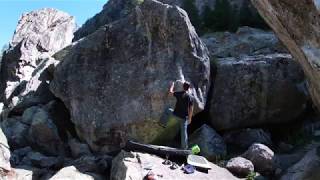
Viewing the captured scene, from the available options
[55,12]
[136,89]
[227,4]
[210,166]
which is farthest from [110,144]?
[55,12]

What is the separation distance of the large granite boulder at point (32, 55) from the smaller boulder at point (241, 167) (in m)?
10.6

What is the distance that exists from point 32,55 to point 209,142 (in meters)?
17.3

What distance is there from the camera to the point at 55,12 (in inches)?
1539

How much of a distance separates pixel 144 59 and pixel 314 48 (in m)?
10.8

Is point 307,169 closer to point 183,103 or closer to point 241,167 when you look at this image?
point 241,167

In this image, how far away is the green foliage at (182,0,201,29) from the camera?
33.4m

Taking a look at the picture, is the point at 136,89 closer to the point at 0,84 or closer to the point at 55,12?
the point at 0,84

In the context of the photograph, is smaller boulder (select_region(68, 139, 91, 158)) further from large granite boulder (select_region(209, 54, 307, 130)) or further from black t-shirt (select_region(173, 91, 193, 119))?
large granite boulder (select_region(209, 54, 307, 130))

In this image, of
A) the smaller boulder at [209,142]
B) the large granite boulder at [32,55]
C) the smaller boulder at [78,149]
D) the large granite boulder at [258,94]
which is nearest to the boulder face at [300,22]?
the smaller boulder at [209,142]

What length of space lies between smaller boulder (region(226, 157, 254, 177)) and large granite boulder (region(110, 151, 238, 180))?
28cm

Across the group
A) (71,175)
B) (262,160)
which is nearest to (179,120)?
(262,160)

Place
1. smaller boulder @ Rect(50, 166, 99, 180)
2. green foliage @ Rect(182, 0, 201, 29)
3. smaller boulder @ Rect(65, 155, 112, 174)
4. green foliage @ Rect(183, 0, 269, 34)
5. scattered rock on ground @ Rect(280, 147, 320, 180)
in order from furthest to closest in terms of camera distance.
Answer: green foliage @ Rect(182, 0, 201, 29), green foliage @ Rect(183, 0, 269, 34), smaller boulder @ Rect(65, 155, 112, 174), smaller boulder @ Rect(50, 166, 99, 180), scattered rock on ground @ Rect(280, 147, 320, 180)

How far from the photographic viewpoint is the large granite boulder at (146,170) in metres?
15.3

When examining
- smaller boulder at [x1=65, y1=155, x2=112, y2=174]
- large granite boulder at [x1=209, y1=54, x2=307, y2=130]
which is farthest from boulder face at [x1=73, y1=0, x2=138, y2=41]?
smaller boulder at [x1=65, y1=155, x2=112, y2=174]
